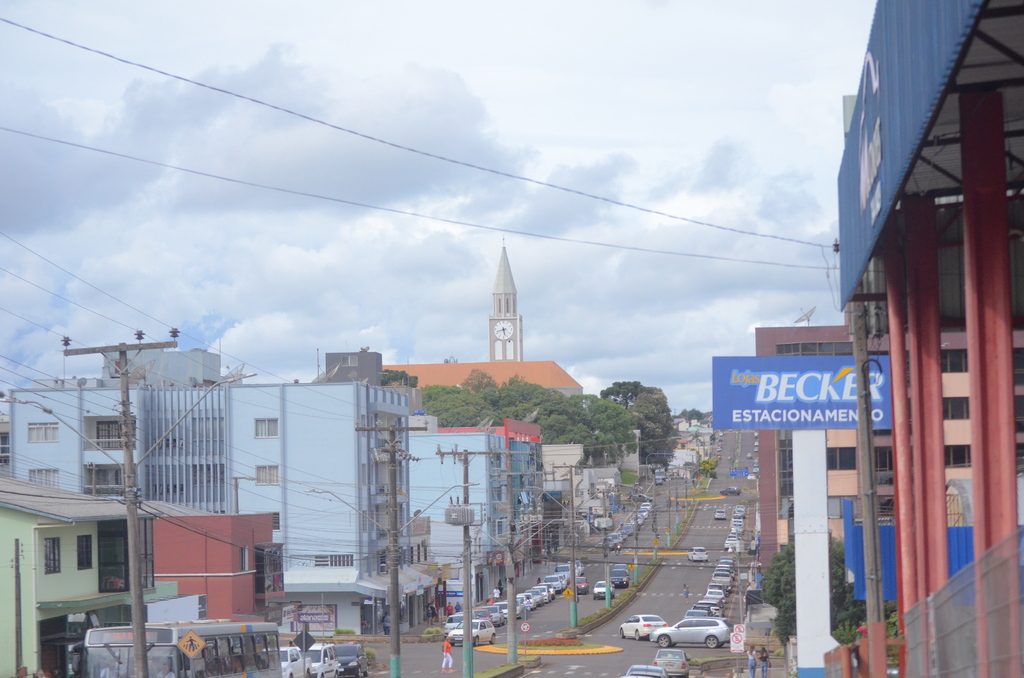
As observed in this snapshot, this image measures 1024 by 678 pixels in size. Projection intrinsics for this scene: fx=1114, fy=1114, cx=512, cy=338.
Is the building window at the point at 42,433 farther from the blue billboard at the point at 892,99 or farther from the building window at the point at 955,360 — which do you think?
the blue billboard at the point at 892,99

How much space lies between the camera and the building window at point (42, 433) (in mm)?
60719

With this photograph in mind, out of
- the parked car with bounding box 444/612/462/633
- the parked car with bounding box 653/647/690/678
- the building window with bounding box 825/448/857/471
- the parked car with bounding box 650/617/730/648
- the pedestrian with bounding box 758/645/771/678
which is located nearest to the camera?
the pedestrian with bounding box 758/645/771/678

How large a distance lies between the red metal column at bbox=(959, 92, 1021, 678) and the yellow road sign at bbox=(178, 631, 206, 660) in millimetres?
18409

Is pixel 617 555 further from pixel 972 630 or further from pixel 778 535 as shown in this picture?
pixel 972 630

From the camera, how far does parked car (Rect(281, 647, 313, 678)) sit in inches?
1340

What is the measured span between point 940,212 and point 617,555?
2971 inches

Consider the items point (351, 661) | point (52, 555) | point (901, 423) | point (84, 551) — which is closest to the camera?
point (901, 423)

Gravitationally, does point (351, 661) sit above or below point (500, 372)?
below

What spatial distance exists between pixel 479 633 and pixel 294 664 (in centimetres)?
1898

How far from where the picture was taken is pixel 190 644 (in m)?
24.2

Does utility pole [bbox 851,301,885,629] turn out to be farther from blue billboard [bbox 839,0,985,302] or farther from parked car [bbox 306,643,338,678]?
parked car [bbox 306,643,338,678]

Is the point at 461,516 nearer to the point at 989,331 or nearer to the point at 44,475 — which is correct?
the point at 44,475

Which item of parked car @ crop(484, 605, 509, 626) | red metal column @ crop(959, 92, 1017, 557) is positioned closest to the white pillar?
red metal column @ crop(959, 92, 1017, 557)

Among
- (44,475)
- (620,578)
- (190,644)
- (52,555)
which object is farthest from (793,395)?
(620,578)
